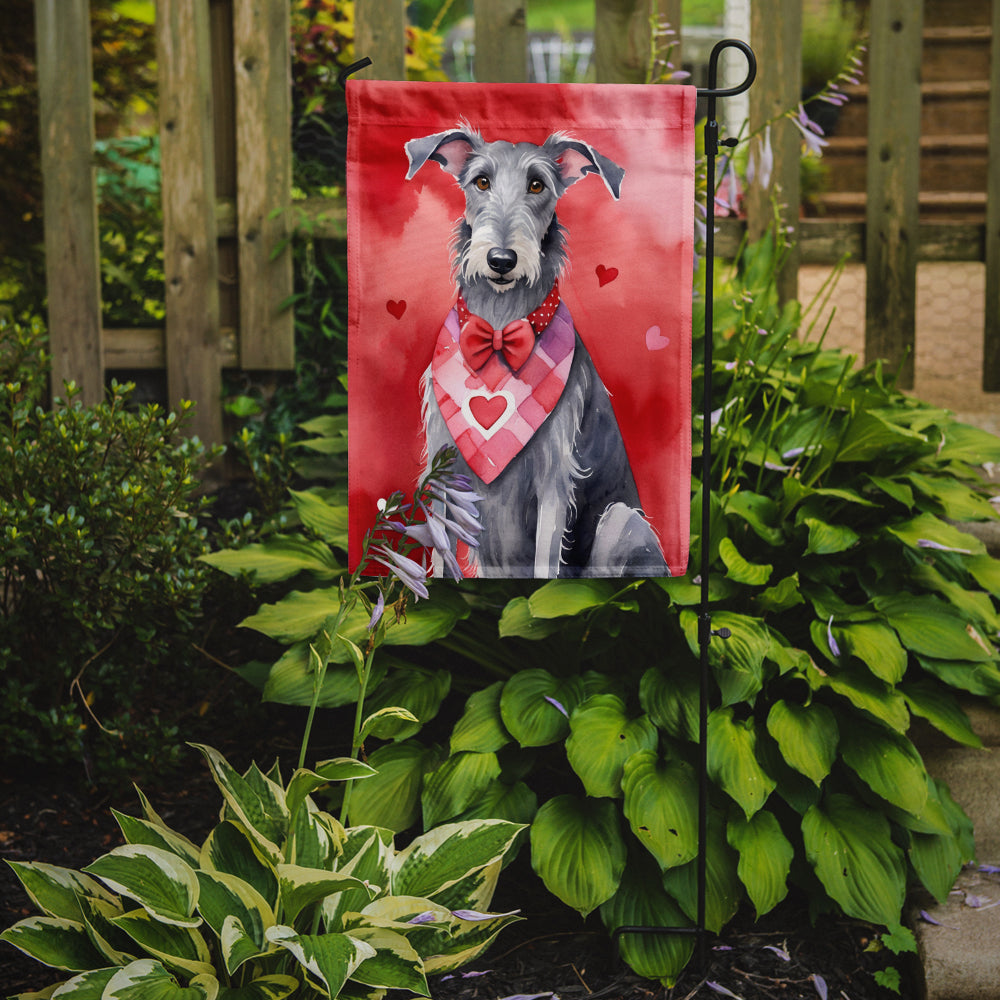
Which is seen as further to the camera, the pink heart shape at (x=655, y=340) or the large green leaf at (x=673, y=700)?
the large green leaf at (x=673, y=700)

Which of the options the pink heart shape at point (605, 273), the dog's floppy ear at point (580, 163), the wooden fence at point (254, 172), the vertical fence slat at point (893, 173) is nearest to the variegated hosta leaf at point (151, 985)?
the pink heart shape at point (605, 273)

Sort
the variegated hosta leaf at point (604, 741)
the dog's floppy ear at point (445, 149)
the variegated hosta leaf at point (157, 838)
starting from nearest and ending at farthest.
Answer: the variegated hosta leaf at point (157, 838)
the dog's floppy ear at point (445, 149)
the variegated hosta leaf at point (604, 741)

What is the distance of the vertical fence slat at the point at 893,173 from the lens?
10.5 ft

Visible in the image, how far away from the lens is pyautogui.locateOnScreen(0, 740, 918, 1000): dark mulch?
1770 mm

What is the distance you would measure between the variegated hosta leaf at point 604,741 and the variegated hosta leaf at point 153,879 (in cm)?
68

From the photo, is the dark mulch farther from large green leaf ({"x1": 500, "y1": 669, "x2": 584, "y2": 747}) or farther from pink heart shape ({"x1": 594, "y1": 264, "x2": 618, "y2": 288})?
pink heart shape ({"x1": 594, "y1": 264, "x2": 618, "y2": 288})

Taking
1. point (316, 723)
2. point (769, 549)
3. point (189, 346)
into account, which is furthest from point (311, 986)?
point (189, 346)

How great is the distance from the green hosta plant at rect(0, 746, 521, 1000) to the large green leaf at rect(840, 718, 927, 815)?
709mm

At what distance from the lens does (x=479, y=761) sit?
1872 millimetres

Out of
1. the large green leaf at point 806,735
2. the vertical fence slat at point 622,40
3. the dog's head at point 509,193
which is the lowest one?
the large green leaf at point 806,735

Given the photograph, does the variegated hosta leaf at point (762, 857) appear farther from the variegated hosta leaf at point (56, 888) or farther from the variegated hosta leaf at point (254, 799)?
the variegated hosta leaf at point (56, 888)

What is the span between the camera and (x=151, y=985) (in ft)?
4.43

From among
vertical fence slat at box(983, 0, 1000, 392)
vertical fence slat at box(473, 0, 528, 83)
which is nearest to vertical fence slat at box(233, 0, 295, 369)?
vertical fence slat at box(473, 0, 528, 83)

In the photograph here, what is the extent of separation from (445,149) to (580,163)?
0.23 m
